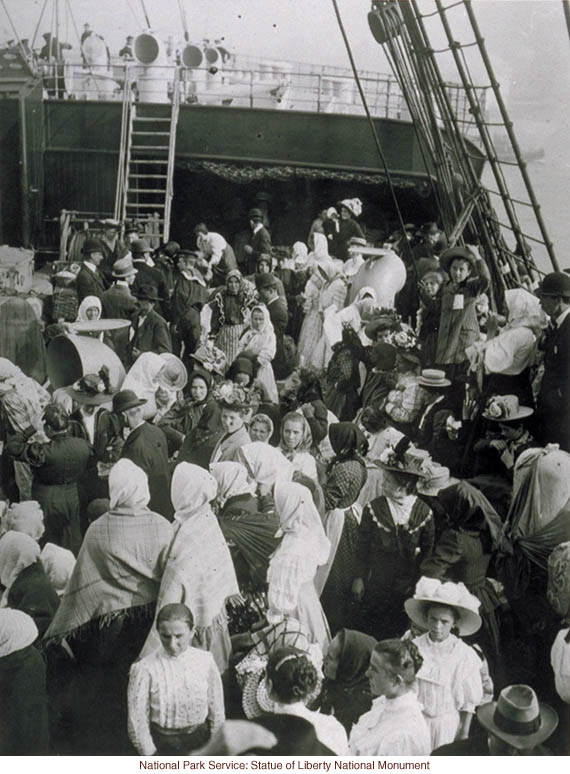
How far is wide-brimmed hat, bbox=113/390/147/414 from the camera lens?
3.46m

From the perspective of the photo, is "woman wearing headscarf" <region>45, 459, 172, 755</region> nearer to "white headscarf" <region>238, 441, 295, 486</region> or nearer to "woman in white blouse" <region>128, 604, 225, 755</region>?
"woman in white blouse" <region>128, 604, 225, 755</region>

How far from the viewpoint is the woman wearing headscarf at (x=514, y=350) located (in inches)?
131

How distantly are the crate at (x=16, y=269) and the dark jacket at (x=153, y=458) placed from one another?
0.97 m

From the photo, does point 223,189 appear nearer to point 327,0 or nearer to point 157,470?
point 327,0

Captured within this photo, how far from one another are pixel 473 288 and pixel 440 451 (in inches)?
29.8

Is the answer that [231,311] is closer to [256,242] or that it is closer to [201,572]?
[256,242]

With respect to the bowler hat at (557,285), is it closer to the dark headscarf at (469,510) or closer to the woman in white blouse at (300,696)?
the dark headscarf at (469,510)

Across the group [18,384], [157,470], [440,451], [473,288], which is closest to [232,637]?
[157,470]

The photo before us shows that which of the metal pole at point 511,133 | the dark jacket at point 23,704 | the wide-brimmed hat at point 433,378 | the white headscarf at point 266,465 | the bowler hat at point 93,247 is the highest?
the metal pole at point 511,133

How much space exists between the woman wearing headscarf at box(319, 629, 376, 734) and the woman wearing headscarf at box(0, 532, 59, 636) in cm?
123

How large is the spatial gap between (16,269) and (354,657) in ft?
7.81

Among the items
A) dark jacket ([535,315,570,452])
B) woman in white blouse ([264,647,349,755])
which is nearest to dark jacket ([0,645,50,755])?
woman in white blouse ([264,647,349,755])

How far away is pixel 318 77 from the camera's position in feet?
12.0

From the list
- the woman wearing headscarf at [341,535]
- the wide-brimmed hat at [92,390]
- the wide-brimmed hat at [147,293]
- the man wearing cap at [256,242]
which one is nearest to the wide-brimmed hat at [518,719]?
the woman wearing headscarf at [341,535]
